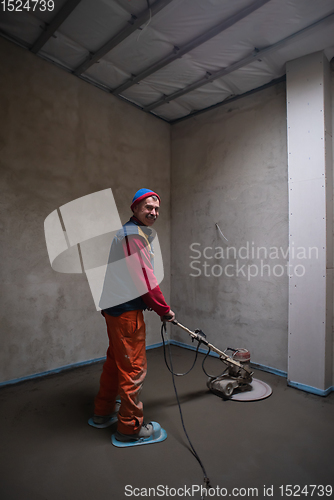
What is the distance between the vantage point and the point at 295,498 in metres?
1.57

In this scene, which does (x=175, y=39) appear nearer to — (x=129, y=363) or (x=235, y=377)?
(x=129, y=363)

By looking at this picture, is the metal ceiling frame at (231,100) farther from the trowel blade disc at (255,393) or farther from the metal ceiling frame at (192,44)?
the trowel blade disc at (255,393)

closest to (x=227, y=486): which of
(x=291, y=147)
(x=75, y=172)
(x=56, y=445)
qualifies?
(x=56, y=445)

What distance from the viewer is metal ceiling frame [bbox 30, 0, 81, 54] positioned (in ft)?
Result: 7.98

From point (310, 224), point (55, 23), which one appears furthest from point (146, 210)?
point (55, 23)

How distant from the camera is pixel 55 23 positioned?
2.63 meters

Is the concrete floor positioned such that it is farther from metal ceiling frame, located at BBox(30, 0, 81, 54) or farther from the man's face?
metal ceiling frame, located at BBox(30, 0, 81, 54)

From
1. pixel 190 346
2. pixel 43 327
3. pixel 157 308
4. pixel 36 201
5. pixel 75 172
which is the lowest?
pixel 190 346

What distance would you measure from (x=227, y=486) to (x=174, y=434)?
0.56 metres

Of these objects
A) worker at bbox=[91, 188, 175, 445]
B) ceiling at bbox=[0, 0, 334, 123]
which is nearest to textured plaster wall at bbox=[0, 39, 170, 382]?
ceiling at bbox=[0, 0, 334, 123]

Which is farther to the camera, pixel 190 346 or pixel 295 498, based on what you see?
pixel 190 346

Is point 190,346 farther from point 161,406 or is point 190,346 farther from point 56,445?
point 56,445

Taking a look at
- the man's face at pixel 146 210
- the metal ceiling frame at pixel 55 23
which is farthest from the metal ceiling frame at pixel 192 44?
the man's face at pixel 146 210

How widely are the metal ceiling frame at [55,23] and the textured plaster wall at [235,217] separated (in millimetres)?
2161
